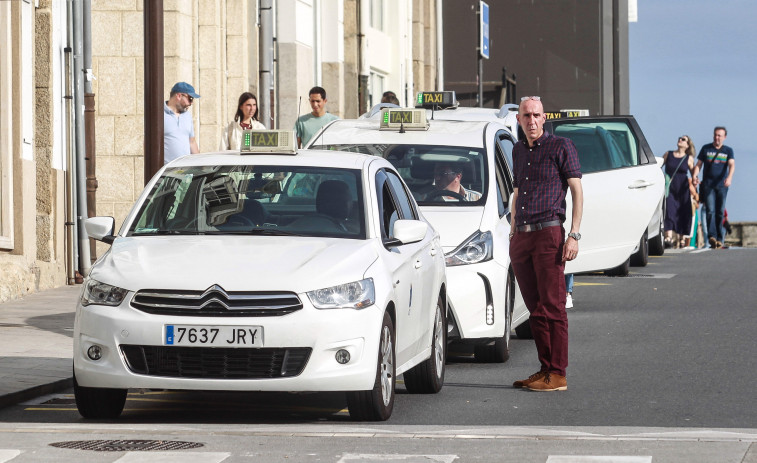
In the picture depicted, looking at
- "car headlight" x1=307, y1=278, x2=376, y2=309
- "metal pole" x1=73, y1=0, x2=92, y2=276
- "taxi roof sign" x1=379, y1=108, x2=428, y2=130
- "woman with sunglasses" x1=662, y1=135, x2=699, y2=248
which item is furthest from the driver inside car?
"woman with sunglasses" x1=662, y1=135, x2=699, y2=248

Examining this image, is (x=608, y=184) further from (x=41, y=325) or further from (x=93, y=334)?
(x=93, y=334)

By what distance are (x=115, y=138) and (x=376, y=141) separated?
9.46 m

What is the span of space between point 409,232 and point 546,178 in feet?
4.93

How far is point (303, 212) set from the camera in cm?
973

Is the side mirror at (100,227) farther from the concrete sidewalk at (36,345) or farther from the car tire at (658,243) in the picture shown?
the car tire at (658,243)

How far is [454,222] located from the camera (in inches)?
476

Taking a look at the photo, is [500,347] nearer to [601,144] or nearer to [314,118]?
[601,144]

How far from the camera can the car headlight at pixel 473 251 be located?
11.8 m

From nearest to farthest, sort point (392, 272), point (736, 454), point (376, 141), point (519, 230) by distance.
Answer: point (736, 454), point (392, 272), point (519, 230), point (376, 141)

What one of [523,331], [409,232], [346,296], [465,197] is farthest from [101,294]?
[523,331]

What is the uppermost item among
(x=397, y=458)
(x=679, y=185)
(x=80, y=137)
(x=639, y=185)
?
(x=80, y=137)

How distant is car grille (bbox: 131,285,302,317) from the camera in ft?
28.0

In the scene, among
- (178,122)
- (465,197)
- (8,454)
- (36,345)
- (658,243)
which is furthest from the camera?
(658,243)

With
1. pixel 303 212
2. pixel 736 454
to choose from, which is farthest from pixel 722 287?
pixel 736 454
